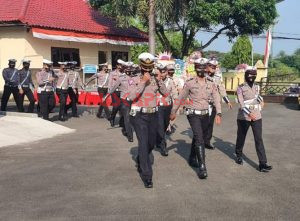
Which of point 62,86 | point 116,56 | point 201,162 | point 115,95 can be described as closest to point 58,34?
point 116,56

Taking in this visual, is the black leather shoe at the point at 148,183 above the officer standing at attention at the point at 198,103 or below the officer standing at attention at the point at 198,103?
below

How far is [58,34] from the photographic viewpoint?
20.0 m

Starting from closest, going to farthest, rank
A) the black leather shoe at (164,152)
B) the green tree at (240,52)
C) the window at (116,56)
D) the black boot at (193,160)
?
1. the black boot at (193,160)
2. the black leather shoe at (164,152)
3. the window at (116,56)
4. the green tree at (240,52)

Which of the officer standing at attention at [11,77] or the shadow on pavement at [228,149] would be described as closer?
the shadow on pavement at [228,149]

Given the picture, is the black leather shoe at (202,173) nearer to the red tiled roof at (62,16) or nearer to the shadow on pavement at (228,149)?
the shadow on pavement at (228,149)

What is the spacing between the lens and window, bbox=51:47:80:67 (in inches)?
835

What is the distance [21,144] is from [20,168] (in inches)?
95.4

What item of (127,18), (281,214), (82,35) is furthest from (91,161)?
(82,35)

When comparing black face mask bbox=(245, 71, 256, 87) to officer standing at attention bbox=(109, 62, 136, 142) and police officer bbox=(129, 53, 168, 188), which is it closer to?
police officer bbox=(129, 53, 168, 188)

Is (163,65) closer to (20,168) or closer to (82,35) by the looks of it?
(20,168)

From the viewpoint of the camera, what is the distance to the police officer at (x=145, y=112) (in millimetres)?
6609

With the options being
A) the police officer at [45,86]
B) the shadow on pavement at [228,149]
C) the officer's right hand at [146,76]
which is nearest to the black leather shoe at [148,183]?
the officer's right hand at [146,76]

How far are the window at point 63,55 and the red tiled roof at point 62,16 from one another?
1.17 meters

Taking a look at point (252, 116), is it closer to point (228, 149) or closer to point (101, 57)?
point (228, 149)
